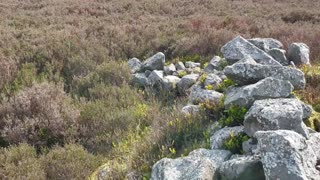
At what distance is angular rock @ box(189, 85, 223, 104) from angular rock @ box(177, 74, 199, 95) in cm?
109

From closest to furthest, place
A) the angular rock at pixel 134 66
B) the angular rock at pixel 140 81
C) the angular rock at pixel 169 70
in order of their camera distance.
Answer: the angular rock at pixel 140 81, the angular rock at pixel 169 70, the angular rock at pixel 134 66

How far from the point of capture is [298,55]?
774cm

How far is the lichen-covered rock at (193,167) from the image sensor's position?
379 cm

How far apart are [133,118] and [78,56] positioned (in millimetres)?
3801

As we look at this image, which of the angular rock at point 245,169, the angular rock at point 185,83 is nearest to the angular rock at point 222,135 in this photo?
the angular rock at point 245,169

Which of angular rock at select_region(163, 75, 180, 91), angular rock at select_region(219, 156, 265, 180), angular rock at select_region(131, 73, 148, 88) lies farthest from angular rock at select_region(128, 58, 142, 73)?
angular rock at select_region(219, 156, 265, 180)

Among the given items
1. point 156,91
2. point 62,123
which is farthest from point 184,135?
point 156,91

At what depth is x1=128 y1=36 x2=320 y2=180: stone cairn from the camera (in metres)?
3.44

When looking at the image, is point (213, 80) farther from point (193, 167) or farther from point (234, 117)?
point (193, 167)

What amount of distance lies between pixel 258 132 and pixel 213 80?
2954 mm

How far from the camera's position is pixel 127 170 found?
4719 millimetres

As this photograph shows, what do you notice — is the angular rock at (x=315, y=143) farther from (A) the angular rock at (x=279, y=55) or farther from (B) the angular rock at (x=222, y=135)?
(A) the angular rock at (x=279, y=55)

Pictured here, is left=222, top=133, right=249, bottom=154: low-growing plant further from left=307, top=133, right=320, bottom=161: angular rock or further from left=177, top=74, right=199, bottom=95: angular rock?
left=177, top=74, right=199, bottom=95: angular rock

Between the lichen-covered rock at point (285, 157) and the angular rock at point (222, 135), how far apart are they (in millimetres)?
911
